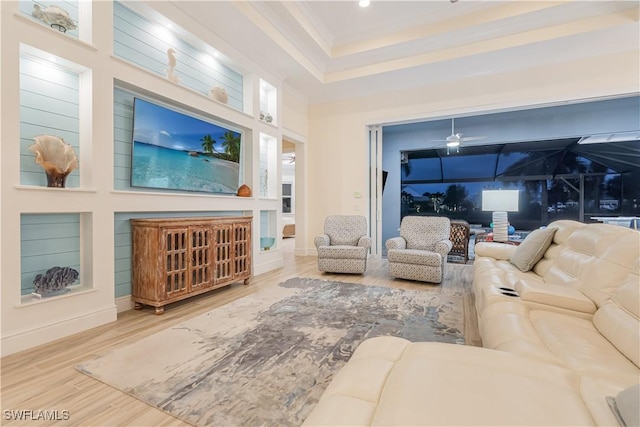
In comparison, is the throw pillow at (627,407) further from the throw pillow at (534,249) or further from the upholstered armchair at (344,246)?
the upholstered armchair at (344,246)

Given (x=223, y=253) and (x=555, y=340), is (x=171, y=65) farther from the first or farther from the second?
(x=555, y=340)

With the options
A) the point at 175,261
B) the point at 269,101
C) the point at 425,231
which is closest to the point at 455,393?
the point at 175,261

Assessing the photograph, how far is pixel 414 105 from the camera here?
18.4 feet

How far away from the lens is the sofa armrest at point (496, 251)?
3.35m

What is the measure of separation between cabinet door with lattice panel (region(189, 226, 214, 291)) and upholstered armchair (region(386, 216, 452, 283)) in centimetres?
249

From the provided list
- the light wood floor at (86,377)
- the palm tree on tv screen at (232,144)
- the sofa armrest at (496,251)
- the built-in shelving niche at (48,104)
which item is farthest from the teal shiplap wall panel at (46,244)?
the sofa armrest at (496,251)

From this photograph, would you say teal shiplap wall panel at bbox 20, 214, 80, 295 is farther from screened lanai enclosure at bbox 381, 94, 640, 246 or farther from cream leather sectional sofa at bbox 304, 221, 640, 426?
screened lanai enclosure at bbox 381, 94, 640, 246

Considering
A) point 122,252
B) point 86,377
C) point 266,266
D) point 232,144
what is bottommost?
point 86,377

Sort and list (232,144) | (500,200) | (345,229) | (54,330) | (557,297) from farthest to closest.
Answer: (500,200) → (345,229) → (232,144) → (54,330) → (557,297)

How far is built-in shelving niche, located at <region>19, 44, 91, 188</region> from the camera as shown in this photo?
91.3 inches

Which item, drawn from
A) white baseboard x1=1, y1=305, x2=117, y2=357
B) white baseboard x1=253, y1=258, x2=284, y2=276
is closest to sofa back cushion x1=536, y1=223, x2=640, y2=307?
white baseboard x1=253, y1=258, x2=284, y2=276

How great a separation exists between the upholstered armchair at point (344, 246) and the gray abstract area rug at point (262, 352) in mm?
1035

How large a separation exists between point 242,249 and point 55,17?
112 inches

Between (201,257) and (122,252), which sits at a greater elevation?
(122,252)
